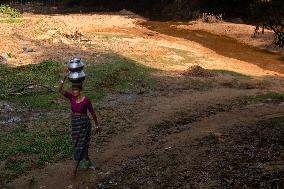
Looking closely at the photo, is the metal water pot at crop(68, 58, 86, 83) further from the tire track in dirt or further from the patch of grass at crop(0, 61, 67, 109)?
the patch of grass at crop(0, 61, 67, 109)

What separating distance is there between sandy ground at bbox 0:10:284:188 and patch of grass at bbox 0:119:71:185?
36 cm

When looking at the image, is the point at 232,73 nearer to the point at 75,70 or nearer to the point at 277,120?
the point at 277,120

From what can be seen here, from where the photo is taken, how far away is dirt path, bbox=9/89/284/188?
9656 mm

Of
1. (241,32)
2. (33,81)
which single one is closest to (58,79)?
(33,81)

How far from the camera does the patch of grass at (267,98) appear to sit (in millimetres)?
16016

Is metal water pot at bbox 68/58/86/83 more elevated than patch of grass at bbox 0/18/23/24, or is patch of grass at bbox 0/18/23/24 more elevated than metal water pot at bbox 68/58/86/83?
metal water pot at bbox 68/58/86/83

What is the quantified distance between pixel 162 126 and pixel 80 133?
437 centimetres

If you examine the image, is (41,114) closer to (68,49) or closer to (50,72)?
(50,72)

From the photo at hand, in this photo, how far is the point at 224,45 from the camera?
3097 centimetres

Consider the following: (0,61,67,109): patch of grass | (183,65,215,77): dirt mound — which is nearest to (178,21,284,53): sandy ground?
(183,65,215,77): dirt mound

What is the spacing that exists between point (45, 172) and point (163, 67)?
1231 centimetres

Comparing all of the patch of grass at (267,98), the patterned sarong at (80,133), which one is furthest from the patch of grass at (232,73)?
the patterned sarong at (80,133)

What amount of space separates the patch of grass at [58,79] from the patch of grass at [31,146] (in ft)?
7.26

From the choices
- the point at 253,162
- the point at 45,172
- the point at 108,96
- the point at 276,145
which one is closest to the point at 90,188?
the point at 45,172
